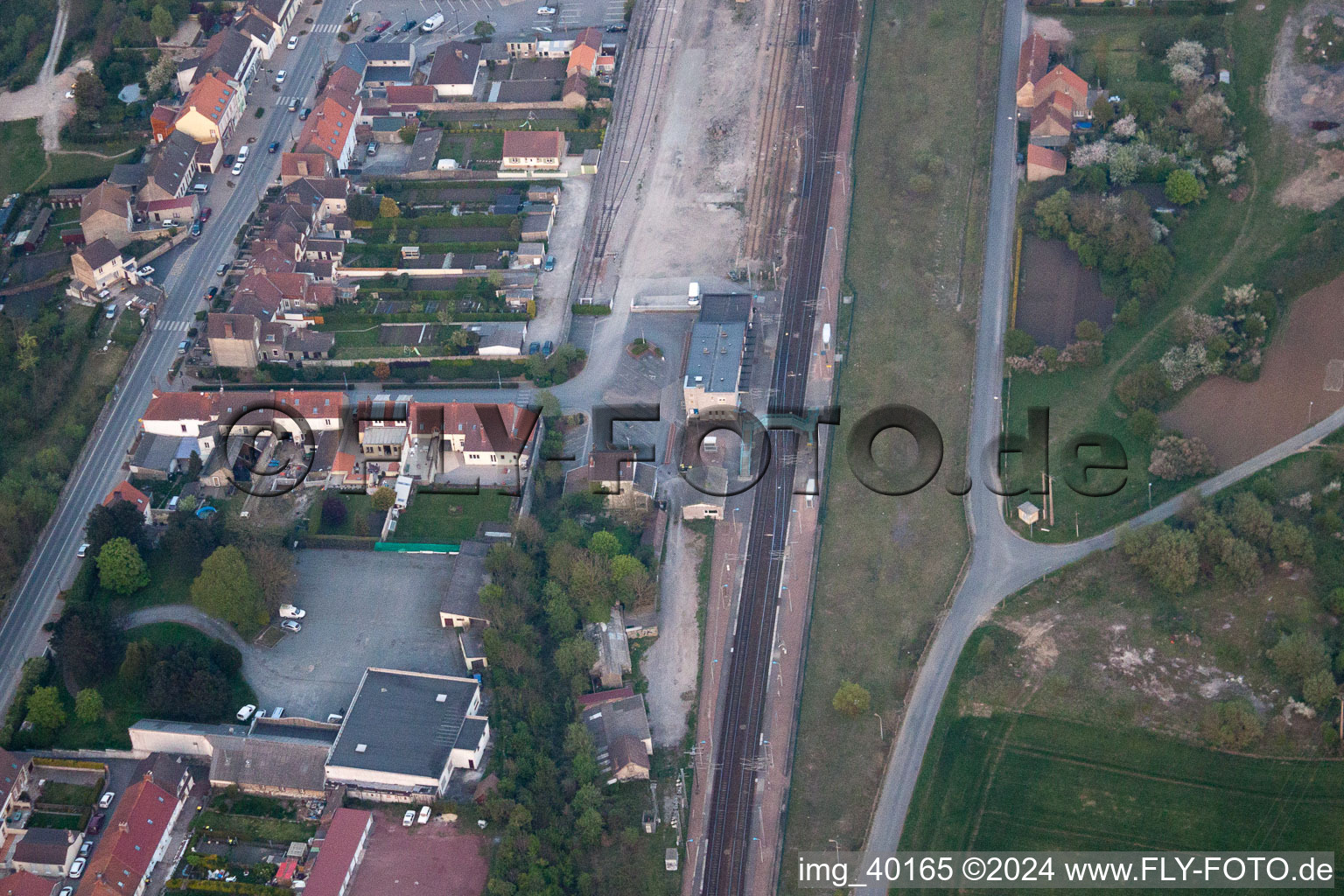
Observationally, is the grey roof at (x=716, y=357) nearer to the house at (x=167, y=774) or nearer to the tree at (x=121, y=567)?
the tree at (x=121, y=567)

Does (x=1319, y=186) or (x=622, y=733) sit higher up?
(x=1319, y=186)

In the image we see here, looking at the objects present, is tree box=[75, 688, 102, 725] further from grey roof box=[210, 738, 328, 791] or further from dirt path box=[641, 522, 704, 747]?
dirt path box=[641, 522, 704, 747]

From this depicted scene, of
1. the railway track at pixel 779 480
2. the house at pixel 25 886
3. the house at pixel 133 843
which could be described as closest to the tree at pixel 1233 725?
the railway track at pixel 779 480

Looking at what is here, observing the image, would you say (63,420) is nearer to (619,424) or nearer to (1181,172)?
(619,424)

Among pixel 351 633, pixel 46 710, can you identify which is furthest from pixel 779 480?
pixel 46 710

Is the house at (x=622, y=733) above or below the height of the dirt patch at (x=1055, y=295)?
below

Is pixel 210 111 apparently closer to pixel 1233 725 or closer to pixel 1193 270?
pixel 1193 270
